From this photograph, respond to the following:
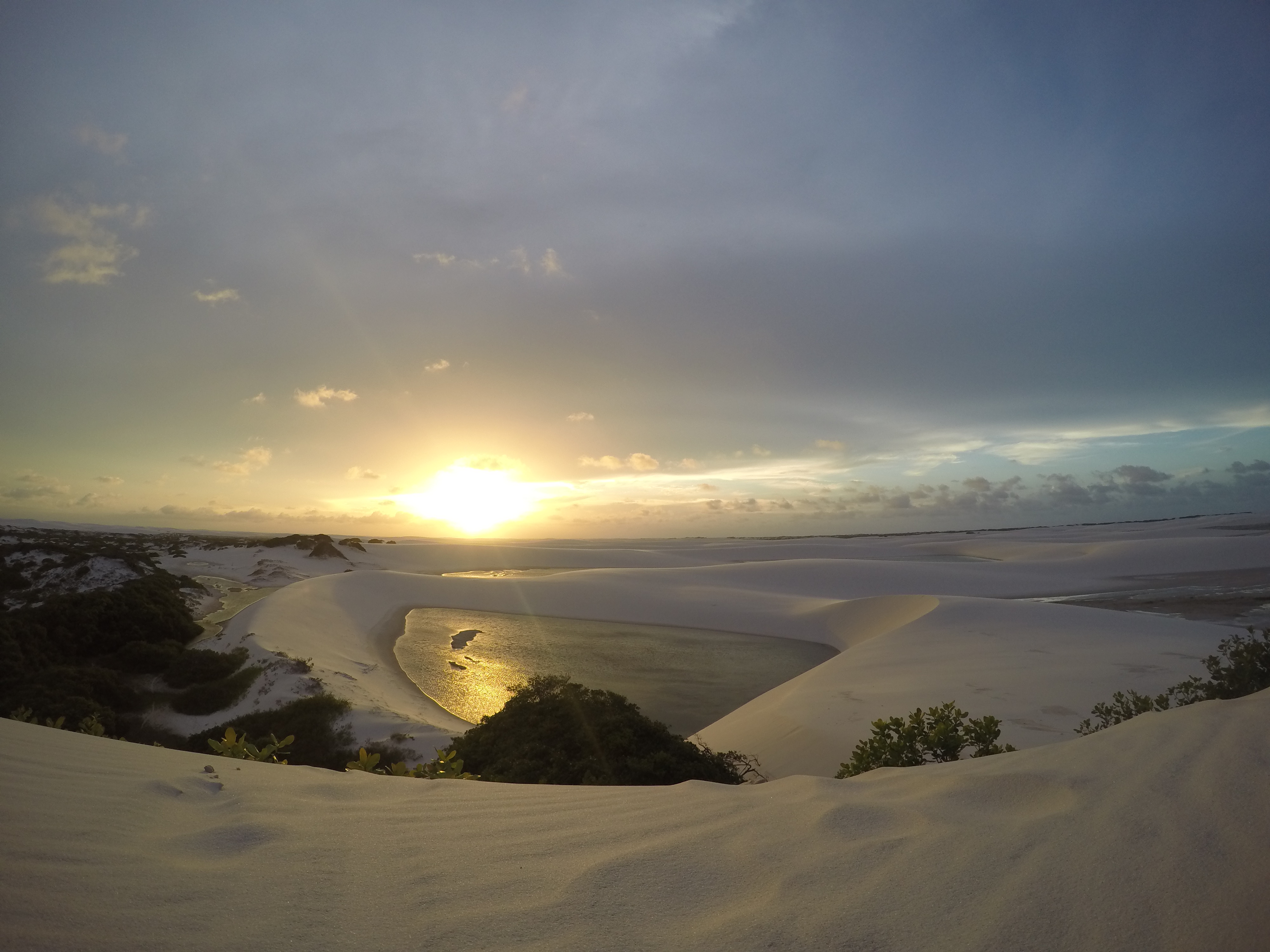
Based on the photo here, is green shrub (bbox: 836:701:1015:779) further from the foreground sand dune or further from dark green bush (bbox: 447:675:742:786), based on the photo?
dark green bush (bbox: 447:675:742:786)

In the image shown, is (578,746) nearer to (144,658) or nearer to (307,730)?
(307,730)

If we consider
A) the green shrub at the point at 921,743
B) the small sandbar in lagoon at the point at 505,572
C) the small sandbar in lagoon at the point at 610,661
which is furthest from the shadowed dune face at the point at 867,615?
the small sandbar in lagoon at the point at 505,572

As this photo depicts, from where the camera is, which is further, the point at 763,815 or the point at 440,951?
the point at 763,815

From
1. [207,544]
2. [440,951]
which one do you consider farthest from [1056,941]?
[207,544]

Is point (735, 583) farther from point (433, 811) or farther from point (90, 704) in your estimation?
point (433, 811)

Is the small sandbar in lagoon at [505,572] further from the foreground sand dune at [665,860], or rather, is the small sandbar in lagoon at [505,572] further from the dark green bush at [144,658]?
the foreground sand dune at [665,860]

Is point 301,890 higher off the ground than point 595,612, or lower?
higher
